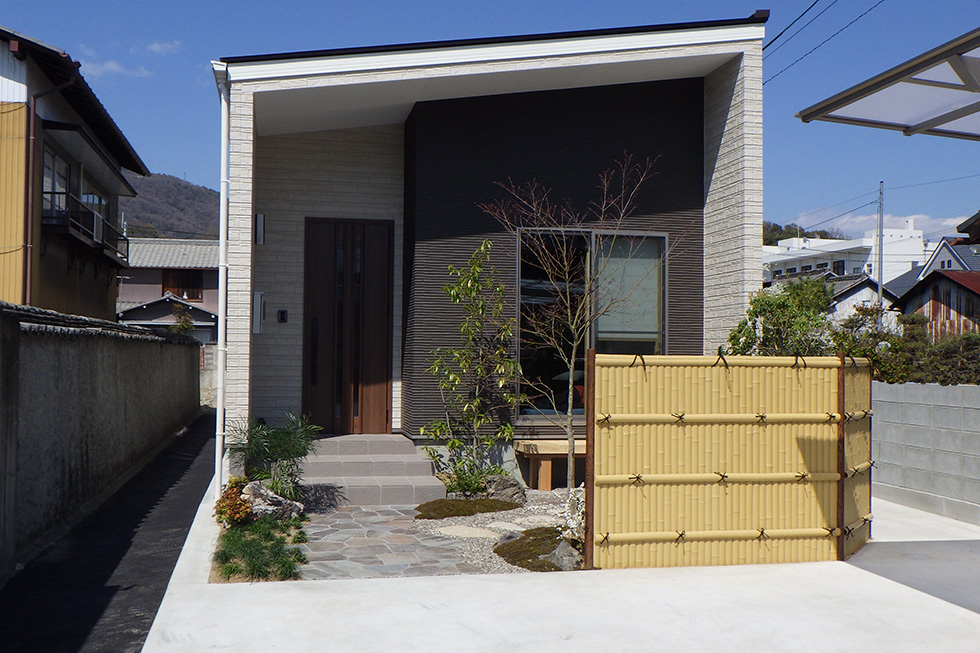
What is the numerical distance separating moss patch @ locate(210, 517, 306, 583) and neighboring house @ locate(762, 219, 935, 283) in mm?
51495

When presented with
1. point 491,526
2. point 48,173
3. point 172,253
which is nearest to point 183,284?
point 172,253

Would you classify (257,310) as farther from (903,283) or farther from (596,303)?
(903,283)

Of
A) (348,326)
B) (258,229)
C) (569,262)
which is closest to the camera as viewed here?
(258,229)

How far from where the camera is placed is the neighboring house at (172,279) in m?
36.2

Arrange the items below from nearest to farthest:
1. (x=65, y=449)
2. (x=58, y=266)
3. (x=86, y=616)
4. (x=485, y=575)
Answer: (x=86, y=616)
(x=485, y=575)
(x=65, y=449)
(x=58, y=266)

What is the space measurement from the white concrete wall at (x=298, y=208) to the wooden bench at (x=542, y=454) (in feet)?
6.11

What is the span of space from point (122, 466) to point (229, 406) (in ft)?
12.0

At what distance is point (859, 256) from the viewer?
2141 inches

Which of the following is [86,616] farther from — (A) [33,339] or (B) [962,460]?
(B) [962,460]

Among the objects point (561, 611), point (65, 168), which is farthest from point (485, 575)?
point (65, 168)

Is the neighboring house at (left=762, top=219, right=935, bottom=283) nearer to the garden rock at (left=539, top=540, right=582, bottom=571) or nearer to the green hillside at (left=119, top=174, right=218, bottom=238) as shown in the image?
the garden rock at (left=539, top=540, right=582, bottom=571)

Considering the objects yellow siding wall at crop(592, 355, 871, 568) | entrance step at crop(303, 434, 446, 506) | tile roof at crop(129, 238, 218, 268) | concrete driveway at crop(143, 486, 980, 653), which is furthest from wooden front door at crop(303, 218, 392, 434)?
tile roof at crop(129, 238, 218, 268)

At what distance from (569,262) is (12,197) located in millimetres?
10578

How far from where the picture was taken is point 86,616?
199 inches
